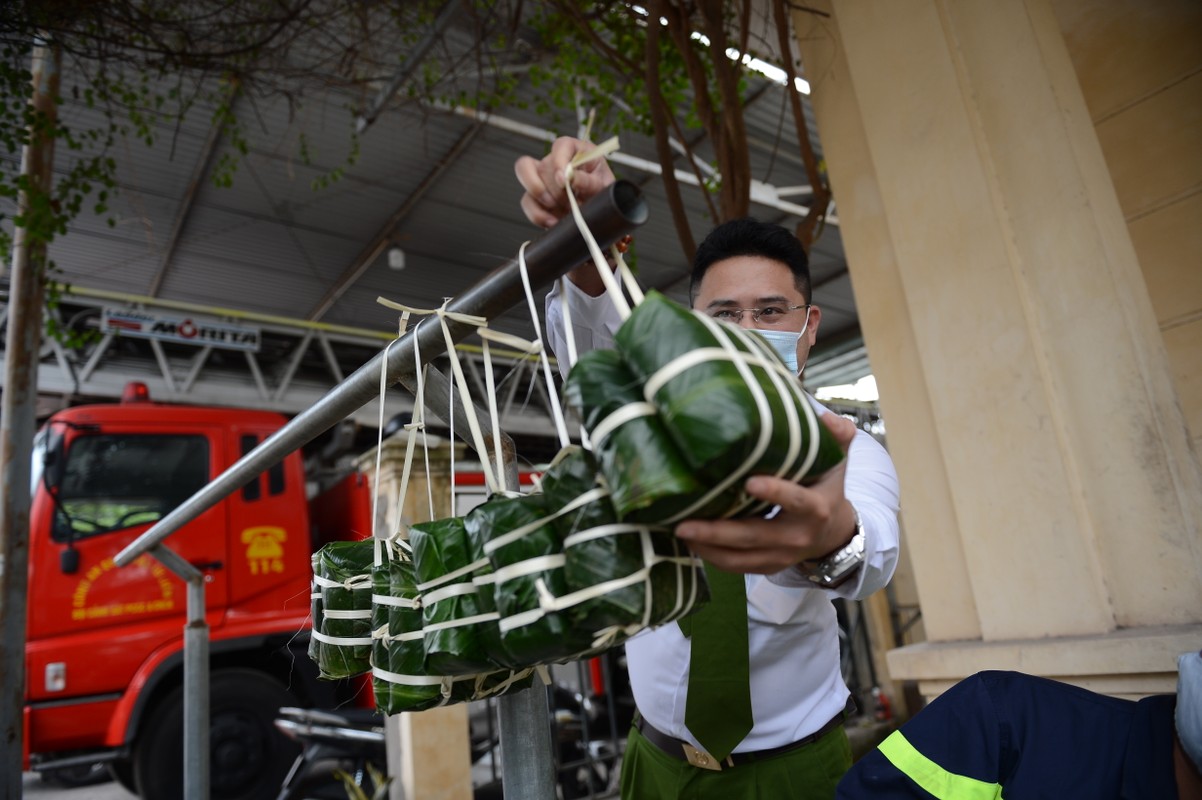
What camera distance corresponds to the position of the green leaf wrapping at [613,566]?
0.56 m

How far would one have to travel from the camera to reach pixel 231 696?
4.49 meters

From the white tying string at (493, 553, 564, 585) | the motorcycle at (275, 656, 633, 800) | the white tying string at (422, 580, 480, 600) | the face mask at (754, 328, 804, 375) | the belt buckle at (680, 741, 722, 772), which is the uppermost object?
the face mask at (754, 328, 804, 375)

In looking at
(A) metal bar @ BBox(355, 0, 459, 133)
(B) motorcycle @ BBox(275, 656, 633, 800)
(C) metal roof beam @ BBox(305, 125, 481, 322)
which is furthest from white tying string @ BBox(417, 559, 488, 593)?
(C) metal roof beam @ BBox(305, 125, 481, 322)

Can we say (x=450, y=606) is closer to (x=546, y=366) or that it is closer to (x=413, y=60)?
(x=546, y=366)

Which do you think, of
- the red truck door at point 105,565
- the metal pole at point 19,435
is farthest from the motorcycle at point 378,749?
the metal pole at point 19,435

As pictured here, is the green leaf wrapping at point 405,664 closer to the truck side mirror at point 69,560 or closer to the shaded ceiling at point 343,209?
the truck side mirror at point 69,560

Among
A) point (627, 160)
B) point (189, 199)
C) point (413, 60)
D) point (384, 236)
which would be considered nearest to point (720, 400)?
point (413, 60)

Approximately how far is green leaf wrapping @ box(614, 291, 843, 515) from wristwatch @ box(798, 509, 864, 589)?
31cm

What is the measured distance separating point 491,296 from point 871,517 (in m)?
0.58

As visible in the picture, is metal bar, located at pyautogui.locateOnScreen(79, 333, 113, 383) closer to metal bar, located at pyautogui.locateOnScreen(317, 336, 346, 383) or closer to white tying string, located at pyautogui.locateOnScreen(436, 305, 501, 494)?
metal bar, located at pyautogui.locateOnScreen(317, 336, 346, 383)

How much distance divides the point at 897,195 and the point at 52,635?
4714 millimetres

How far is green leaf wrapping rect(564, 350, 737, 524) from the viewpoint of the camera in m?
0.52

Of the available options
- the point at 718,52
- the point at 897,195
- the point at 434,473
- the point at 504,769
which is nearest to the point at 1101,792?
Answer: the point at 504,769

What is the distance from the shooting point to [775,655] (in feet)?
4.36
